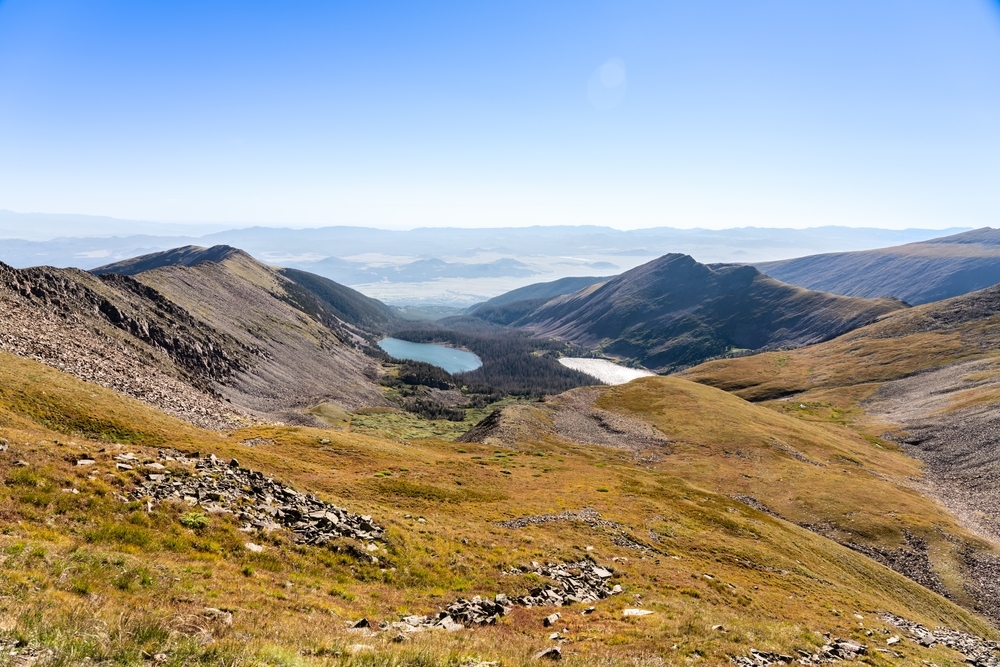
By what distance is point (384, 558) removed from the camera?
27719 millimetres

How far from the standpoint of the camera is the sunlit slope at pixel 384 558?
14.5m

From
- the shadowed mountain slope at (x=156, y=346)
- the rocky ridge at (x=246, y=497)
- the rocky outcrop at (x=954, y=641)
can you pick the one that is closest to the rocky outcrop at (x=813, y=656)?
the rocky outcrop at (x=954, y=641)

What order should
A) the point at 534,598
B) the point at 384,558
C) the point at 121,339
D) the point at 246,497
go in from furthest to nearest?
1. the point at 121,339
2. the point at 246,497
3. the point at 384,558
4. the point at 534,598

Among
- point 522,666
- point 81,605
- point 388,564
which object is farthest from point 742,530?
point 81,605

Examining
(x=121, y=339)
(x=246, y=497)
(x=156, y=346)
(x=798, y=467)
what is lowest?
(x=798, y=467)

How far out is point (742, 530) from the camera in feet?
170

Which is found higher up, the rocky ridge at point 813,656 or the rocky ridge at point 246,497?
the rocky ridge at point 246,497

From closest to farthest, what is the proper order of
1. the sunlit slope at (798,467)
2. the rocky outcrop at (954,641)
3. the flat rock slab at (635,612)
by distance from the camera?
1. the flat rock slab at (635,612)
2. the rocky outcrop at (954,641)
3. the sunlit slope at (798,467)

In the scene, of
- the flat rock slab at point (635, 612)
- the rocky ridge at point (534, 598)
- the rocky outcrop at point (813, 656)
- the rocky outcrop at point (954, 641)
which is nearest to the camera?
the rocky ridge at point (534, 598)

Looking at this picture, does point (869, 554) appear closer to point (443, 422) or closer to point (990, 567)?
point (990, 567)

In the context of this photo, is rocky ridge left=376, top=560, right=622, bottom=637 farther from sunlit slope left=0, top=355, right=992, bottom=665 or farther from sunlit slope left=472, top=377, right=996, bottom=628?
sunlit slope left=472, top=377, right=996, bottom=628

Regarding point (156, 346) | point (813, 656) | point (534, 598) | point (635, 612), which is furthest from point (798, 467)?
point (156, 346)

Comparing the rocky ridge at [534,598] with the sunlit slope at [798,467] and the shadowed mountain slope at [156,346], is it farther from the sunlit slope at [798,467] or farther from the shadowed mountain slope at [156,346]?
the shadowed mountain slope at [156,346]

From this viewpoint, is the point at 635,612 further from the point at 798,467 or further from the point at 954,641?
the point at 798,467
